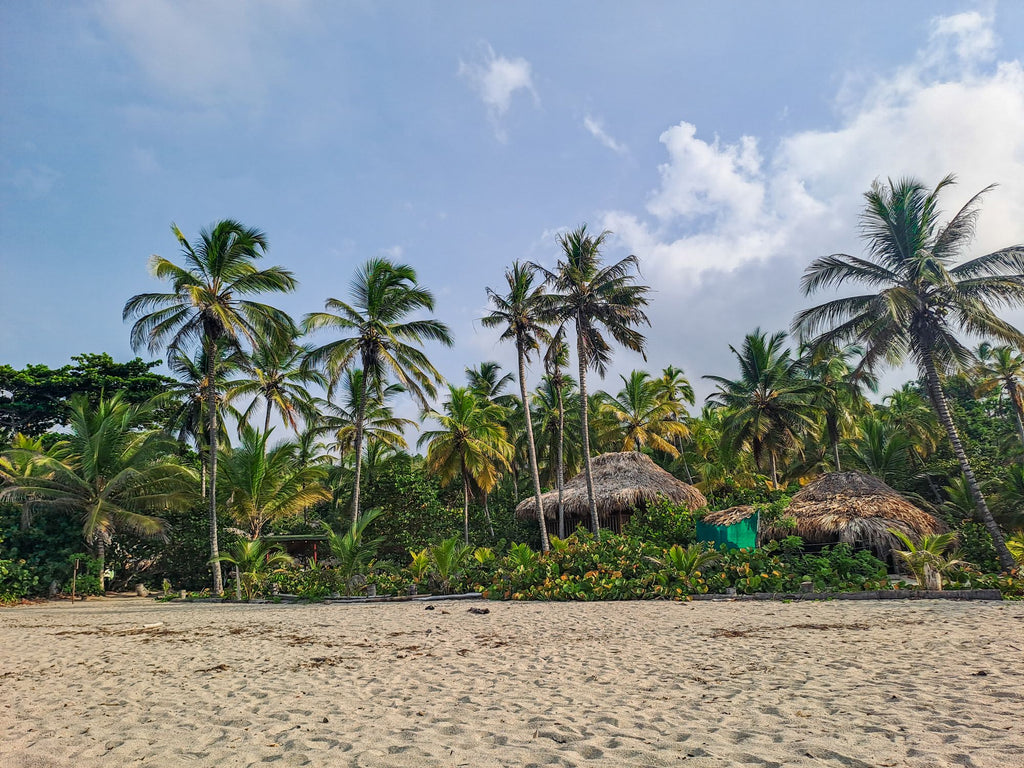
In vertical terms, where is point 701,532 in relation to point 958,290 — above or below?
below

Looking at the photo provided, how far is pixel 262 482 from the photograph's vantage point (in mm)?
21641

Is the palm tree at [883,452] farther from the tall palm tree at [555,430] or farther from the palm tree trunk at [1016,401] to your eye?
the tall palm tree at [555,430]

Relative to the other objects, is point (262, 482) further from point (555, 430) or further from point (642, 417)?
point (642, 417)

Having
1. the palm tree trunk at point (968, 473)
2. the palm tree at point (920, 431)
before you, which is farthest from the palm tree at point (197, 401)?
the palm tree at point (920, 431)

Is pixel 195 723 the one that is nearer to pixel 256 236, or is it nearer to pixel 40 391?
pixel 256 236

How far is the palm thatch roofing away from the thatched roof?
3097 mm

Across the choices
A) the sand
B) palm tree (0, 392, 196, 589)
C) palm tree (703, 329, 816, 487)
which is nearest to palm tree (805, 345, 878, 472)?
palm tree (703, 329, 816, 487)

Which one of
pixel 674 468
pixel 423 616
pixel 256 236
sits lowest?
pixel 423 616

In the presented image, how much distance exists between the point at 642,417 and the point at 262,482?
54.6ft

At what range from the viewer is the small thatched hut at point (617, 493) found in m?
21.7

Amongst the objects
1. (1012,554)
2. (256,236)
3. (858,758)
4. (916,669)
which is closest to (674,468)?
(1012,554)

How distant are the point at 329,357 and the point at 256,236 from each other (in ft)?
13.9

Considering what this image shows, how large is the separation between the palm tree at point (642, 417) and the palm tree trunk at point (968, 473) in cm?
1300

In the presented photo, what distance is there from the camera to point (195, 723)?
4242 millimetres
